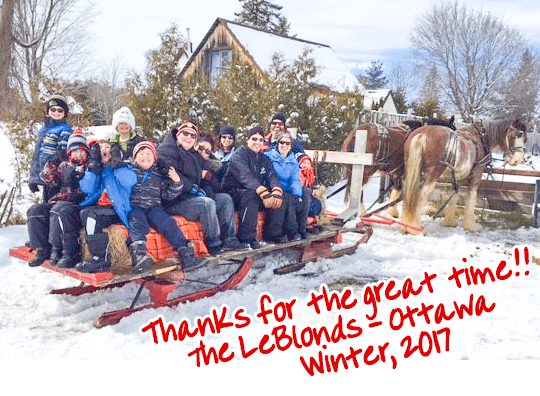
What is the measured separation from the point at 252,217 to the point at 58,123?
6.71 ft

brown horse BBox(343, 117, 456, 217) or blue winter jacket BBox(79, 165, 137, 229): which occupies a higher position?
brown horse BBox(343, 117, 456, 217)

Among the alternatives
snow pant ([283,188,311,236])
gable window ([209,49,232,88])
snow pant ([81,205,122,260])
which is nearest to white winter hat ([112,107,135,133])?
snow pant ([81,205,122,260])

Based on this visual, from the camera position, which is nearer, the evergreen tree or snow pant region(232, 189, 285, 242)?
snow pant region(232, 189, 285, 242)

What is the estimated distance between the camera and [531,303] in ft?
14.7

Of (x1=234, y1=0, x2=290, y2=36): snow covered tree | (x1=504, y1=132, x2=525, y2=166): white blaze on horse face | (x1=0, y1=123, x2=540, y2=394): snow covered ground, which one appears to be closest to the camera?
(x1=0, y1=123, x2=540, y2=394): snow covered ground

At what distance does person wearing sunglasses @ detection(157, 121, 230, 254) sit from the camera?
4.24 metres

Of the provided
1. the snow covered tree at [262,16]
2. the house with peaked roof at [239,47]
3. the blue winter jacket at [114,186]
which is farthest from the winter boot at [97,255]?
the snow covered tree at [262,16]

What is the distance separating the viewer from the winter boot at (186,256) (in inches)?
156

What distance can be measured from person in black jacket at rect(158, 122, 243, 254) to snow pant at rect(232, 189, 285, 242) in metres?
0.38

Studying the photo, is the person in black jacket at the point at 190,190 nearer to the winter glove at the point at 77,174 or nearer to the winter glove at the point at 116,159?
the winter glove at the point at 116,159

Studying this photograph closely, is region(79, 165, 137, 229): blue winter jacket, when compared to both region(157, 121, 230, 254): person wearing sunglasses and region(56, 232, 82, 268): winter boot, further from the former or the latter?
region(157, 121, 230, 254): person wearing sunglasses

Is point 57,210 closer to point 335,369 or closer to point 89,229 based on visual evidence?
point 89,229

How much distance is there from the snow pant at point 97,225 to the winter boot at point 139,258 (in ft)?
0.67

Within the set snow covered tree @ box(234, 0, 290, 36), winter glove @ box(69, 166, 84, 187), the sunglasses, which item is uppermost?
snow covered tree @ box(234, 0, 290, 36)
